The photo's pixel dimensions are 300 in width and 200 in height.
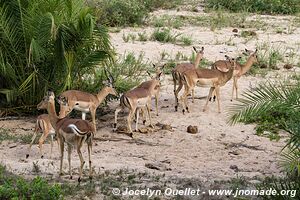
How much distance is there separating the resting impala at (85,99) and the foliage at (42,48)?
1.28ft

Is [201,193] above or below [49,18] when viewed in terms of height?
below

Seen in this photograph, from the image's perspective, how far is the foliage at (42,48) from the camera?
10.6 metres

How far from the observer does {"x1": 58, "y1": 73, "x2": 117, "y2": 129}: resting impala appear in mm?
10141

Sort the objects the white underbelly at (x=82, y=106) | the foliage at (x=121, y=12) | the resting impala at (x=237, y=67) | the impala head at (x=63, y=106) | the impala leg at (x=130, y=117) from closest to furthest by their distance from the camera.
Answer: the impala head at (x=63, y=106) → the white underbelly at (x=82, y=106) → the impala leg at (x=130, y=117) → the resting impala at (x=237, y=67) → the foliage at (x=121, y=12)

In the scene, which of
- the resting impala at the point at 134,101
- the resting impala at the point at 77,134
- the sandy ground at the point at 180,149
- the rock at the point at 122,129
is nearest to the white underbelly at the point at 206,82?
the sandy ground at the point at 180,149

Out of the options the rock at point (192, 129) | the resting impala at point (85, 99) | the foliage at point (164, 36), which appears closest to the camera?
the resting impala at point (85, 99)

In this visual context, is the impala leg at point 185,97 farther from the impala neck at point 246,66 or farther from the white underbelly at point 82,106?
the white underbelly at point 82,106

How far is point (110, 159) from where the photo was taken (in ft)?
30.5

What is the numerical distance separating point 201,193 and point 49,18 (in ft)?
13.4

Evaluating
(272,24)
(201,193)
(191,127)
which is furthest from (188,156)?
(272,24)

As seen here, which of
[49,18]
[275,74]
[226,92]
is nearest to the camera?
[49,18]

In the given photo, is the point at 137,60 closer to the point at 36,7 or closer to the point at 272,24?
the point at 36,7

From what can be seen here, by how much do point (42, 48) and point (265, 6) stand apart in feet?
37.0

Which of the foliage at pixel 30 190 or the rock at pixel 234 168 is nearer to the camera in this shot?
the foliage at pixel 30 190
